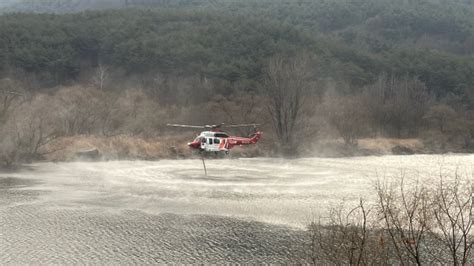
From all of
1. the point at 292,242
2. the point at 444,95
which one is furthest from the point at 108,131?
the point at 444,95

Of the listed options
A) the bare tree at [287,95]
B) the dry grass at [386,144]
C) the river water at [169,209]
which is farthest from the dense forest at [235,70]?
the river water at [169,209]

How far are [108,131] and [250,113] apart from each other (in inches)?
646

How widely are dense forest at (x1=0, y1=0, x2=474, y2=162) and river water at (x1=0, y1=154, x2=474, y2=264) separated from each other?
17.3 m

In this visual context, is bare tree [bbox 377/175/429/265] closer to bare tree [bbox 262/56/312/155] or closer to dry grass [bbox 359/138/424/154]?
bare tree [bbox 262/56/312/155]

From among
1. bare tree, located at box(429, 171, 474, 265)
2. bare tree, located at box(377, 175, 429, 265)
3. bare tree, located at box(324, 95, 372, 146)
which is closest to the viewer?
bare tree, located at box(377, 175, 429, 265)

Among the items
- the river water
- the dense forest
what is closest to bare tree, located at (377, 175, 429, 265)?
the river water

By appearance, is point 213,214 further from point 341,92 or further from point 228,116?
point 341,92

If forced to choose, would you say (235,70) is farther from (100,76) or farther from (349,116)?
(349,116)

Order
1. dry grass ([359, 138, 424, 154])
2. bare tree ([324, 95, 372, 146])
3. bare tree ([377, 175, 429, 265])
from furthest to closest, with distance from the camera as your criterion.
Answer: bare tree ([324, 95, 372, 146]) < dry grass ([359, 138, 424, 154]) < bare tree ([377, 175, 429, 265])

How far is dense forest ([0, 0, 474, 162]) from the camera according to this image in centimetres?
6191

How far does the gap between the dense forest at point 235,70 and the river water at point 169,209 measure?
1731 cm

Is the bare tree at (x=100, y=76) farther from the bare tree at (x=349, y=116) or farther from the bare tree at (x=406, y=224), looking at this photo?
the bare tree at (x=406, y=224)

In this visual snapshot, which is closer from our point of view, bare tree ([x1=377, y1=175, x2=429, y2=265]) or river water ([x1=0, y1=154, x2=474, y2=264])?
bare tree ([x1=377, y1=175, x2=429, y2=265])

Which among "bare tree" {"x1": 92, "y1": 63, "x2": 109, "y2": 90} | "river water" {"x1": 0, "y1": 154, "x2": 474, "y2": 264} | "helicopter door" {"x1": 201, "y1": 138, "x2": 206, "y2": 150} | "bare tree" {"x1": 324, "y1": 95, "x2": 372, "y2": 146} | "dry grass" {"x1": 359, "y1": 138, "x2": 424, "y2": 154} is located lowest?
"river water" {"x1": 0, "y1": 154, "x2": 474, "y2": 264}
